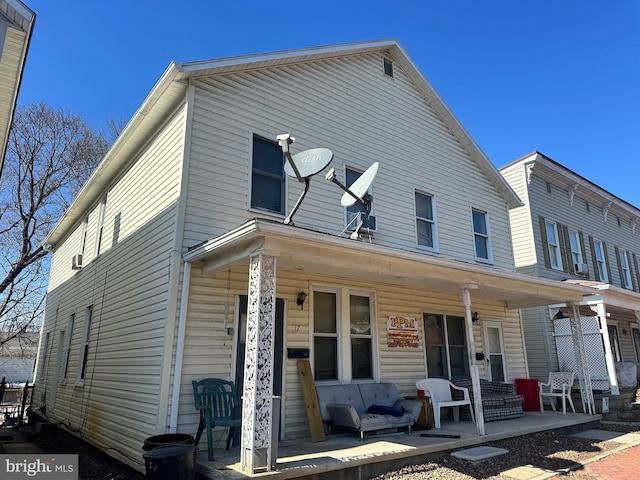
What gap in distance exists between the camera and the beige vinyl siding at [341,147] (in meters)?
6.97

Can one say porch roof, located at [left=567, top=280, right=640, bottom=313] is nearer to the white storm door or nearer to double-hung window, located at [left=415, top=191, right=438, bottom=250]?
the white storm door

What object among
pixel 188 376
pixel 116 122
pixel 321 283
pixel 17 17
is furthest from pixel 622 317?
pixel 116 122

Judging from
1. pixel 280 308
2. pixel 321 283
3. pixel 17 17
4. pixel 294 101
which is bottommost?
pixel 280 308

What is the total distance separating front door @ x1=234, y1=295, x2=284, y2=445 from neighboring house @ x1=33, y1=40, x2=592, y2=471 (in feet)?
0.11

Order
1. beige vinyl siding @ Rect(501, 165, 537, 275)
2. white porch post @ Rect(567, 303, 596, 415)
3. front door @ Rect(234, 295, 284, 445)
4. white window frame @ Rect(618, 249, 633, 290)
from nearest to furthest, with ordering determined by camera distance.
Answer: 1. front door @ Rect(234, 295, 284, 445)
2. white porch post @ Rect(567, 303, 596, 415)
3. beige vinyl siding @ Rect(501, 165, 537, 275)
4. white window frame @ Rect(618, 249, 633, 290)

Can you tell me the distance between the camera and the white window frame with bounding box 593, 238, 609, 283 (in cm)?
1691

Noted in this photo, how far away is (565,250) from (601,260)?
127 inches

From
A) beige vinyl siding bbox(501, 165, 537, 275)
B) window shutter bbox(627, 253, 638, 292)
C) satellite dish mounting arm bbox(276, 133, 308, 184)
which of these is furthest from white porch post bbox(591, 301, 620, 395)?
window shutter bbox(627, 253, 638, 292)

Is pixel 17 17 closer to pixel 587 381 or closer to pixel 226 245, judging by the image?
pixel 226 245

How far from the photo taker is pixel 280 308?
7.09m

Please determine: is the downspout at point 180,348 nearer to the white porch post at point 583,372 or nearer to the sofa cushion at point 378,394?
the sofa cushion at point 378,394

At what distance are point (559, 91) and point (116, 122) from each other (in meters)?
20.7

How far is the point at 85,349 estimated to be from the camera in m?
9.94

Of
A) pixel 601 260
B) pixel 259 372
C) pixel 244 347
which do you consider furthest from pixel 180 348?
pixel 601 260
